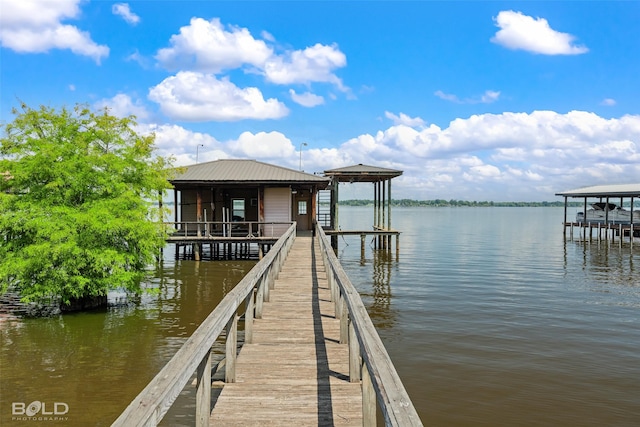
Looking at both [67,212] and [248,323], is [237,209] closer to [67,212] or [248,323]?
[67,212]

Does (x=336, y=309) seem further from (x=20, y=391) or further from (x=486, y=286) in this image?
(x=486, y=286)

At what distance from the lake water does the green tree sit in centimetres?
138

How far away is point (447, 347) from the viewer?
481 inches

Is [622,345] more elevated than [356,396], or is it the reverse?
[356,396]

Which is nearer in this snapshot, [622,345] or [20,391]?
[20,391]

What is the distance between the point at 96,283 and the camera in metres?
14.6

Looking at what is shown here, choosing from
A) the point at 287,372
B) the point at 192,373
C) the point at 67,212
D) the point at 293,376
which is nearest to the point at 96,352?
the point at 67,212

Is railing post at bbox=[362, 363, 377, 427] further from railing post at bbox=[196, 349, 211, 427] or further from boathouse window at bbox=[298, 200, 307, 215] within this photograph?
boathouse window at bbox=[298, 200, 307, 215]

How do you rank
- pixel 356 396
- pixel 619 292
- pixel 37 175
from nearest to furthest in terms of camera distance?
pixel 356 396 → pixel 37 175 → pixel 619 292

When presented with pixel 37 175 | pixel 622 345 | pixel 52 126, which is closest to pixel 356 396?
pixel 622 345

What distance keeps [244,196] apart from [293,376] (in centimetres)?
2421

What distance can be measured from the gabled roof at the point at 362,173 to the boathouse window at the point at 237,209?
18.3ft

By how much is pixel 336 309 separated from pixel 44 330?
9.01m

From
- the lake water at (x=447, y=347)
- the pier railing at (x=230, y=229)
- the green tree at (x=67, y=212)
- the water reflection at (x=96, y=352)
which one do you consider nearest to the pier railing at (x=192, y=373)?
the lake water at (x=447, y=347)
